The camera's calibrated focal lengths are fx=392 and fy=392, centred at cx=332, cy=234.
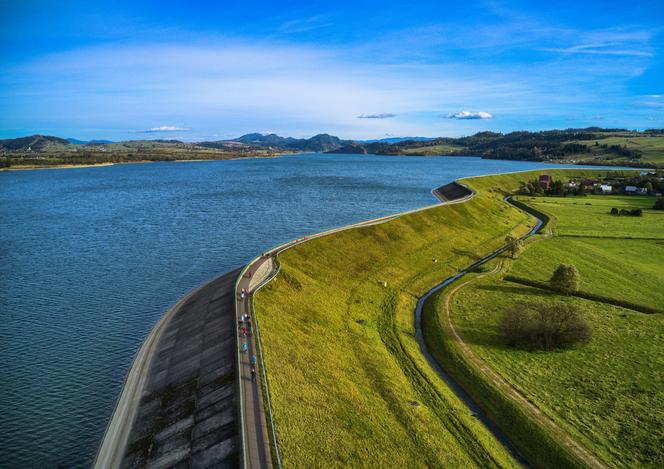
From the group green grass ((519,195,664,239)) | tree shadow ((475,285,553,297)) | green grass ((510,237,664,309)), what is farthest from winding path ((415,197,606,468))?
green grass ((519,195,664,239))

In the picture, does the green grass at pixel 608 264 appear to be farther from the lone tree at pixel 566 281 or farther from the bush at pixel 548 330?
the bush at pixel 548 330

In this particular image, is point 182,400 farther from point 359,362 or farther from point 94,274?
point 94,274

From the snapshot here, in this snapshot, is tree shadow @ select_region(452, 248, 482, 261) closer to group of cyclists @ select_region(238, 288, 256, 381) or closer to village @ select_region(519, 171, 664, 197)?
group of cyclists @ select_region(238, 288, 256, 381)

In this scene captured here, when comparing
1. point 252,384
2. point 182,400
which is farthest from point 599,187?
point 182,400

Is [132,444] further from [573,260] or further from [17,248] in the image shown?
[573,260]

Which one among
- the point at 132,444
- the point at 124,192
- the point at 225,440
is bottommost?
the point at 132,444

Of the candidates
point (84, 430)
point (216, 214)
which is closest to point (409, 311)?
point (84, 430)

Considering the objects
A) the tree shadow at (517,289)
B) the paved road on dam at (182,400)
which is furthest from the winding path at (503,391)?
the paved road on dam at (182,400)
